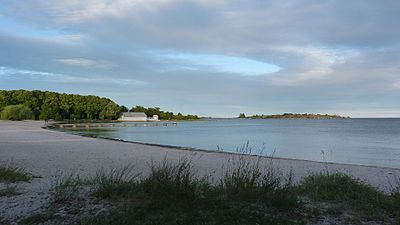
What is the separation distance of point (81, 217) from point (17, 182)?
4.03 meters

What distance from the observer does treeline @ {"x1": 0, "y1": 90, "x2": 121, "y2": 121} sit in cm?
10728

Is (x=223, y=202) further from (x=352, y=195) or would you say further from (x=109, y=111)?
(x=109, y=111)

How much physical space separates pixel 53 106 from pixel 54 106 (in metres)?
0.42

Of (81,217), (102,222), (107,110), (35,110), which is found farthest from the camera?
(107,110)

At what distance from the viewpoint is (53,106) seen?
4970 inches

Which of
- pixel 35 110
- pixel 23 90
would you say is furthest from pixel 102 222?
pixel 23 90

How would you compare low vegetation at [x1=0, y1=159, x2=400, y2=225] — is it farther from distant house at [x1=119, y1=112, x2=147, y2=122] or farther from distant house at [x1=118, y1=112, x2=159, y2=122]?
distant house at [x1=119, y1=112, x2=147, y2=122]

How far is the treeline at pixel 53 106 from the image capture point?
104438mm

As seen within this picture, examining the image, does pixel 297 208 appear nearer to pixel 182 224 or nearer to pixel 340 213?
pixel 340 213

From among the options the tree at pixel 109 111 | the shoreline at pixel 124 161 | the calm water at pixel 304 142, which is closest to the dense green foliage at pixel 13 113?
the calm water at pixel 304 142

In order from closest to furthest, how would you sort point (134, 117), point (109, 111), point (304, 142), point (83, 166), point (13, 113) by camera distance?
point (83, 166) → point (304, 142) → point (13, 113) → point (109, 111) → point (134, 117)

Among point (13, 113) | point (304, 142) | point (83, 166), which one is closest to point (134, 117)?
point (13, 113)

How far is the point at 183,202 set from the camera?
563cm

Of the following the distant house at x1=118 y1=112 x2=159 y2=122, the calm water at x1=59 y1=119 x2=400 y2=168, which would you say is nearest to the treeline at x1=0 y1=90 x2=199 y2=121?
the distant house at x1=118 y1=112 x2=159 y2=122
